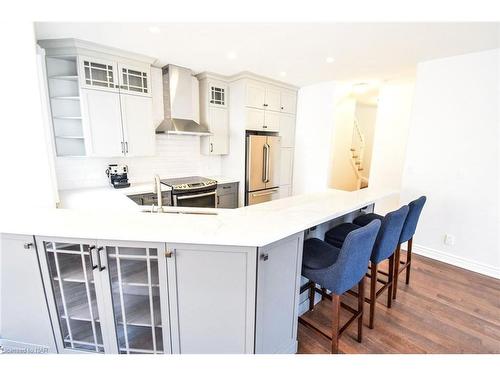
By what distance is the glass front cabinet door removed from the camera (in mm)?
1330

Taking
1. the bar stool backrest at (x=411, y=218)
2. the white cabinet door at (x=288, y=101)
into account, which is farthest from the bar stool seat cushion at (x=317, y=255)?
the white cabinet door at (x=288, y=101)

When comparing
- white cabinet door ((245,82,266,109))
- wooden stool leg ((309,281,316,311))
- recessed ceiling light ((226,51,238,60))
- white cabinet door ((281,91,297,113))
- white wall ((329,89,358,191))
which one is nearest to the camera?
wooden stool leg ((309,281,316,311))

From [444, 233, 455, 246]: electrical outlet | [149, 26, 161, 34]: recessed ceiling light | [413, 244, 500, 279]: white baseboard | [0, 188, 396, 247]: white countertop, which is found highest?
[149, 26, 161, 34]: recessed ceiling light

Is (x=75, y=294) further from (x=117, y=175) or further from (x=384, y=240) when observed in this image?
(x=384, y=240)

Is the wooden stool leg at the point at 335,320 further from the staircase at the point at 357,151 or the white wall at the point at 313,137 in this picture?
the staircase at the point at 357,151

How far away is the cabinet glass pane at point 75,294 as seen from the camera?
1.39m

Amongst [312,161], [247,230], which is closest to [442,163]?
[312,161]

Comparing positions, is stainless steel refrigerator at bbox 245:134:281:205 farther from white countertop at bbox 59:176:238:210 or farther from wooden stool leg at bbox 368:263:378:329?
wooden stool leg at bbox 368:263:378:329

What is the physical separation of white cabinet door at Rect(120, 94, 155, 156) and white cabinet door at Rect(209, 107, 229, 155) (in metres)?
0.94

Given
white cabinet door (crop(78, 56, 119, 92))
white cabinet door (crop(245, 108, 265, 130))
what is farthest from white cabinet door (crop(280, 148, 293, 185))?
white cabinet door (crop(78, 56, 119, 92))

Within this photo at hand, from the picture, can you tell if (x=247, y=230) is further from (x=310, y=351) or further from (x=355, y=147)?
(x=355, y=147)

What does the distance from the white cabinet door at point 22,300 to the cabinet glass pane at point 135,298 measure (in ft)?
1.48

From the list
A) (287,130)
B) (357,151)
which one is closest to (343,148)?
(357,151)

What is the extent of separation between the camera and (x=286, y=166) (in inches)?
173
